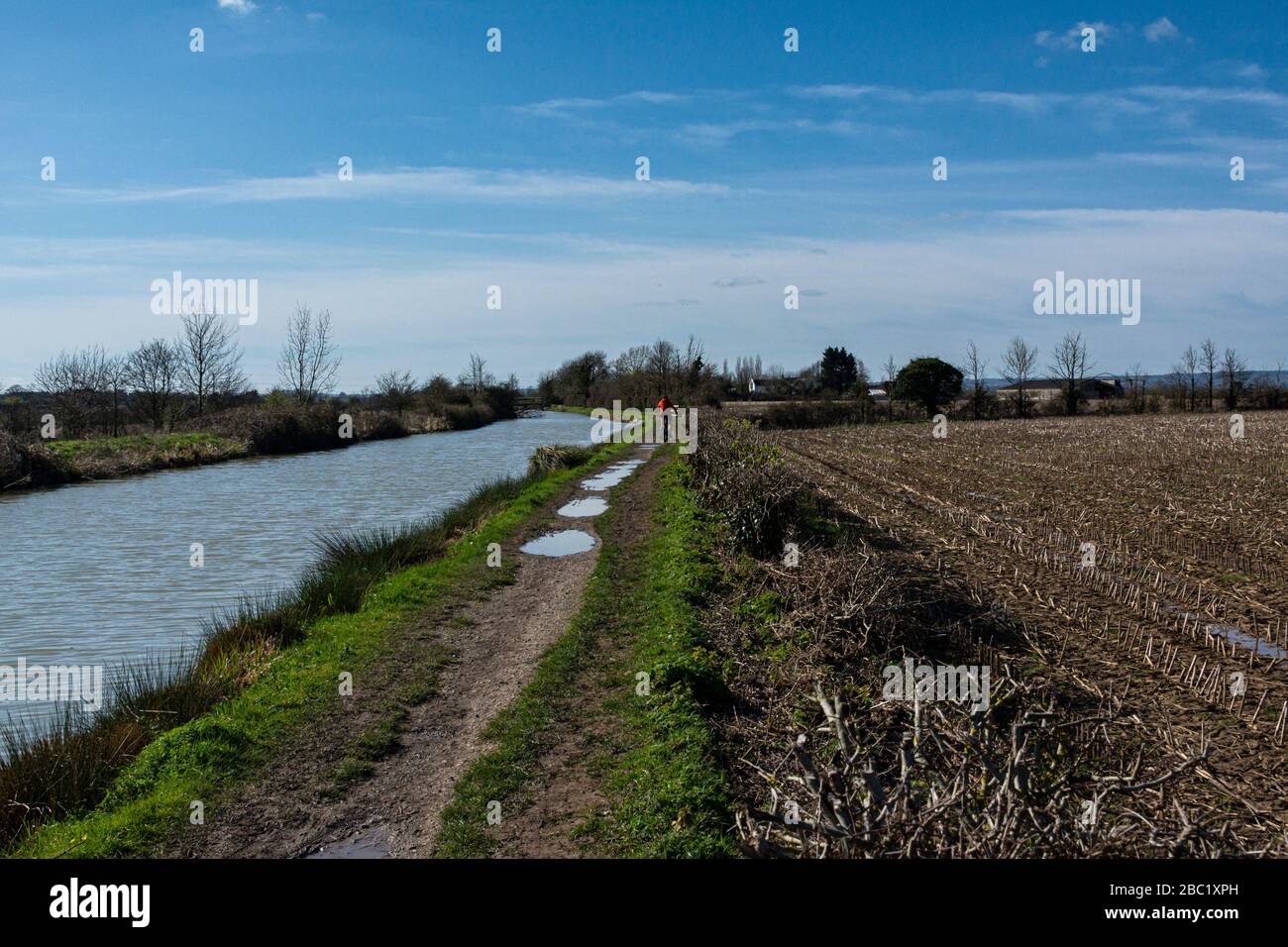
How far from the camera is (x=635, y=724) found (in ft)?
23.9

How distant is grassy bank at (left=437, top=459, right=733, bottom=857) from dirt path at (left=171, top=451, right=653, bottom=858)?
217 millimetres

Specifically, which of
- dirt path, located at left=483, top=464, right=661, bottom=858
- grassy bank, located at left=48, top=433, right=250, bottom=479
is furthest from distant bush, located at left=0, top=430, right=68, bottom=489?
dirt path, located at left=483, top=464, right=661, bottom=858

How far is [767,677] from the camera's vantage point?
823 cm

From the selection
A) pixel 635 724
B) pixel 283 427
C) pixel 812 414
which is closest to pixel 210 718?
pixel 635 724

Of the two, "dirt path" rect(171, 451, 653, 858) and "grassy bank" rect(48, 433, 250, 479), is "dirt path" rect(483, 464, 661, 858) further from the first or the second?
"grassy bank" rect(48, 433, 250, 479)

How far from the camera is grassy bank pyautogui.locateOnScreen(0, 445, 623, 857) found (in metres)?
6.11

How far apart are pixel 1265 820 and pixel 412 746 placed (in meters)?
5.62

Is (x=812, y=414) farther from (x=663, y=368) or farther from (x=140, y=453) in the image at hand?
(x=140, y=453)

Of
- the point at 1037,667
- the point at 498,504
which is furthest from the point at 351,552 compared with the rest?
the point at 1037,667
